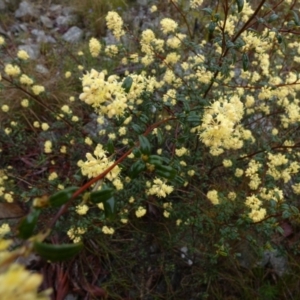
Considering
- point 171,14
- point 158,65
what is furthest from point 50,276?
point 171,14

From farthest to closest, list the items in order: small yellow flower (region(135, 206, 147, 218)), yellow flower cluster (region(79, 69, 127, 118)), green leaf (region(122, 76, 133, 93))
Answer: small yellow flower (region(135, 206, 147, 218)) → green leaf (region(122, 76, 133, 93)) → yellow flower cluster (region(79, 69, 127, 118))

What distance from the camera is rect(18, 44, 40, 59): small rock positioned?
14.5 feet

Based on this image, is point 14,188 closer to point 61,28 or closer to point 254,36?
point 254,36

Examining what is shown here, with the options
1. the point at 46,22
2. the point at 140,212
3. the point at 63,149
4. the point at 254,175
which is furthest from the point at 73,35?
the point at 254,175

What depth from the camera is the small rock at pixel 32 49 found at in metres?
4.43

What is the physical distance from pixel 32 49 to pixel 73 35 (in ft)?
1.96

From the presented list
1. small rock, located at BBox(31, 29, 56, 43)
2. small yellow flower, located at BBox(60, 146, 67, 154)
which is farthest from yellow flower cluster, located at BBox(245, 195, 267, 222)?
small rock, located at BBox(31, 29, 56, 43)

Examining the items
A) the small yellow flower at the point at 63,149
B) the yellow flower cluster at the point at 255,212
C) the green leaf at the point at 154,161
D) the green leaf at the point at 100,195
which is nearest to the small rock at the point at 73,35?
the small yellow flower at the point at 63,149

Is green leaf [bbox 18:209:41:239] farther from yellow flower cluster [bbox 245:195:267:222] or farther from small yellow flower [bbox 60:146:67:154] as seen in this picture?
small yellow flower [bbox 60:146:67:154]

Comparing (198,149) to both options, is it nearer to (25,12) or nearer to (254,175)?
(254,175)

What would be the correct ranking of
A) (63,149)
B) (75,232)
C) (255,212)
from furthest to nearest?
(63,149)
(75,232)
(255,212)

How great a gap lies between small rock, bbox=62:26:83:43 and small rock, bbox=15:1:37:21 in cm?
63

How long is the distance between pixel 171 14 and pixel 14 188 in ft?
9.97

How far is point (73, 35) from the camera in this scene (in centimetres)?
476
